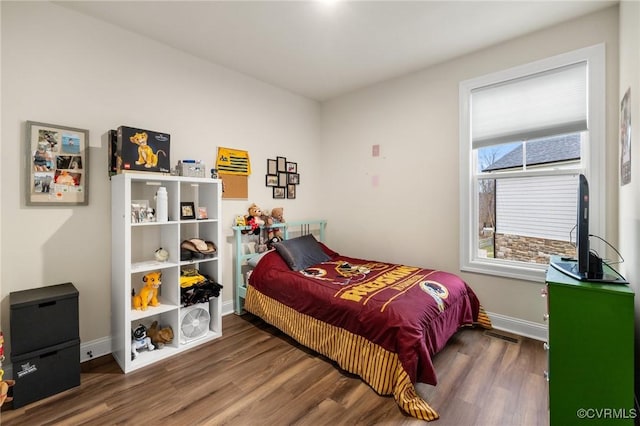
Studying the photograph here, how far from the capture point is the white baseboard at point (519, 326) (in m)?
2.54

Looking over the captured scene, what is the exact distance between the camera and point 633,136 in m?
1.58

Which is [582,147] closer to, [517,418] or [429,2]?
[429,2]

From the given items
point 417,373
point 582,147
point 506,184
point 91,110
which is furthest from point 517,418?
point 91,110

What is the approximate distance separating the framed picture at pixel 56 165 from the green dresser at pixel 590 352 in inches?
125

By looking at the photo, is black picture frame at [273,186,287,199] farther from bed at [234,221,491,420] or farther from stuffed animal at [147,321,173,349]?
stuffed animal at [147,321,173,349]

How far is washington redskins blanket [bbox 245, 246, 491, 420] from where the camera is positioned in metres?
1.77

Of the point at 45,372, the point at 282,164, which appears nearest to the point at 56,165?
the point at 45,372

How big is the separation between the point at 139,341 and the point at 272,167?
7.40 ft

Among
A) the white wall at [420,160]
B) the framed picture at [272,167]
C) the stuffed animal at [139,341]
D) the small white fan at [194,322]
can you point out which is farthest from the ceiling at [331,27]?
the stuffed animal at [139,341]

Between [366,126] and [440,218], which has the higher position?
[366,126]

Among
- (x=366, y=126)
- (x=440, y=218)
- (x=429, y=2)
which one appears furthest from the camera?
(x=366, y=126)

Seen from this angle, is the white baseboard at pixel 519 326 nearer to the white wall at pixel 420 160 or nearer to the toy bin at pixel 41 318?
the white wall at pixel 420 160

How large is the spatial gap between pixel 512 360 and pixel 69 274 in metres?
3.47

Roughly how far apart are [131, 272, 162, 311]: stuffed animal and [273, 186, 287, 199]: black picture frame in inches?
65.8
